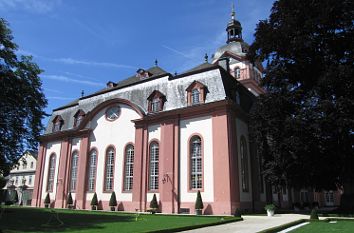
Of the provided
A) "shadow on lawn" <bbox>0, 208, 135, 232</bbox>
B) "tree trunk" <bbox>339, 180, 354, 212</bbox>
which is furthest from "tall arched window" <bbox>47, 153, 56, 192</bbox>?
"tree trunk" <bbox>339, 180, 354, 212</bbox>

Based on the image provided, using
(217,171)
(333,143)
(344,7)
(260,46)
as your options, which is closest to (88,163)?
(217,171)

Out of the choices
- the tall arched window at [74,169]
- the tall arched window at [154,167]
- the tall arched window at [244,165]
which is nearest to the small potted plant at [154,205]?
the tall arched window at [154,167]

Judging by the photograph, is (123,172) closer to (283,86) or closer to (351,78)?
(283,86)

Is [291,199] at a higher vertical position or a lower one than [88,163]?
lower

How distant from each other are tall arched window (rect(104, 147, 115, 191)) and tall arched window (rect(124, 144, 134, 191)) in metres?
1.99

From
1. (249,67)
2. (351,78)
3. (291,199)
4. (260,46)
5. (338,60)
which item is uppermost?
(249,67)

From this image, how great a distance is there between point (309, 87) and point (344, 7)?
635cm

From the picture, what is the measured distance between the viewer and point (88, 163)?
1419 inches

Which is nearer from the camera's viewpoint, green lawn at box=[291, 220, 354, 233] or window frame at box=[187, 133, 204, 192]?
green lawn at box=[291, 220, 354, 233]

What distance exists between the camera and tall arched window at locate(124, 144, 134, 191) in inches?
1262

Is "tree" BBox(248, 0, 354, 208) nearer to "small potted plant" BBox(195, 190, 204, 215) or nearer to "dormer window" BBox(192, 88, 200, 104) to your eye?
"dormer window" BBox(192, 88, 200, 104)

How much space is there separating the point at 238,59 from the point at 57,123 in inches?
1023

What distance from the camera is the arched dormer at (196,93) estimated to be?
29.6 m

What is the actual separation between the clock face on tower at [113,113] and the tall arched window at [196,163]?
10.00 metres
